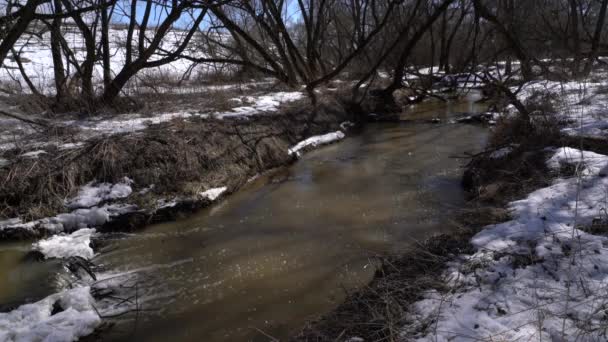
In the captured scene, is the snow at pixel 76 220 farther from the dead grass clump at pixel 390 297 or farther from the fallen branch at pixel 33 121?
the dead grass clump at pixel 390 297

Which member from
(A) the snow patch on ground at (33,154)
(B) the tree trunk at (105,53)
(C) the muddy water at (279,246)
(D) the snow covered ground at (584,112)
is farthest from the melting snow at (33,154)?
(D) the snow covered ground at (584,112)

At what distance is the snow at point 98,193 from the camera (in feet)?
19.4

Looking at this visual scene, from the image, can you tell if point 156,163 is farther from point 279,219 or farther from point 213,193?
point 279,219

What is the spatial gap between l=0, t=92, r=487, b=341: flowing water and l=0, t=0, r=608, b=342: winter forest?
0.03 m

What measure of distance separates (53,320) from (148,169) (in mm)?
3364

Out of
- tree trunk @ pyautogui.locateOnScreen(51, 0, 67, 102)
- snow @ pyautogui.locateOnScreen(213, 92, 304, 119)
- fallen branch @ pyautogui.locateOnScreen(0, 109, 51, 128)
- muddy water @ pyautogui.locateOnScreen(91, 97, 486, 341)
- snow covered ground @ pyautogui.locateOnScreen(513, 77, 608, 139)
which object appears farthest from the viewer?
snow @ pyautogui.locateOnScreen(213, 92, 304, 119)

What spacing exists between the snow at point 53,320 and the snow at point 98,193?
2.16m

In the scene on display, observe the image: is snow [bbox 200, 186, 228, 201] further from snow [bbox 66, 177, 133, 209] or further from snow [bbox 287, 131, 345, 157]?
snow [bbox 287, 131, 345, 157]

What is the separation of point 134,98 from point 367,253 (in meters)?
7.79

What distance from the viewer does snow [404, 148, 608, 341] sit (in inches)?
102

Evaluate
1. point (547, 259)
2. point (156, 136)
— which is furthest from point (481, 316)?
point (156, 136)

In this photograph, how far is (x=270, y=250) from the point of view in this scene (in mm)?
5039

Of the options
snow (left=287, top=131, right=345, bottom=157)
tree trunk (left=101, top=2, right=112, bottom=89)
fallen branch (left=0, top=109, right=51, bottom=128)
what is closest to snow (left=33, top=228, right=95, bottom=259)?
fallen branch (left=0, top=109, right=51, bottom=128)

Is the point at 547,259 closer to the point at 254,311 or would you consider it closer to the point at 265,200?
the point at 254,311
